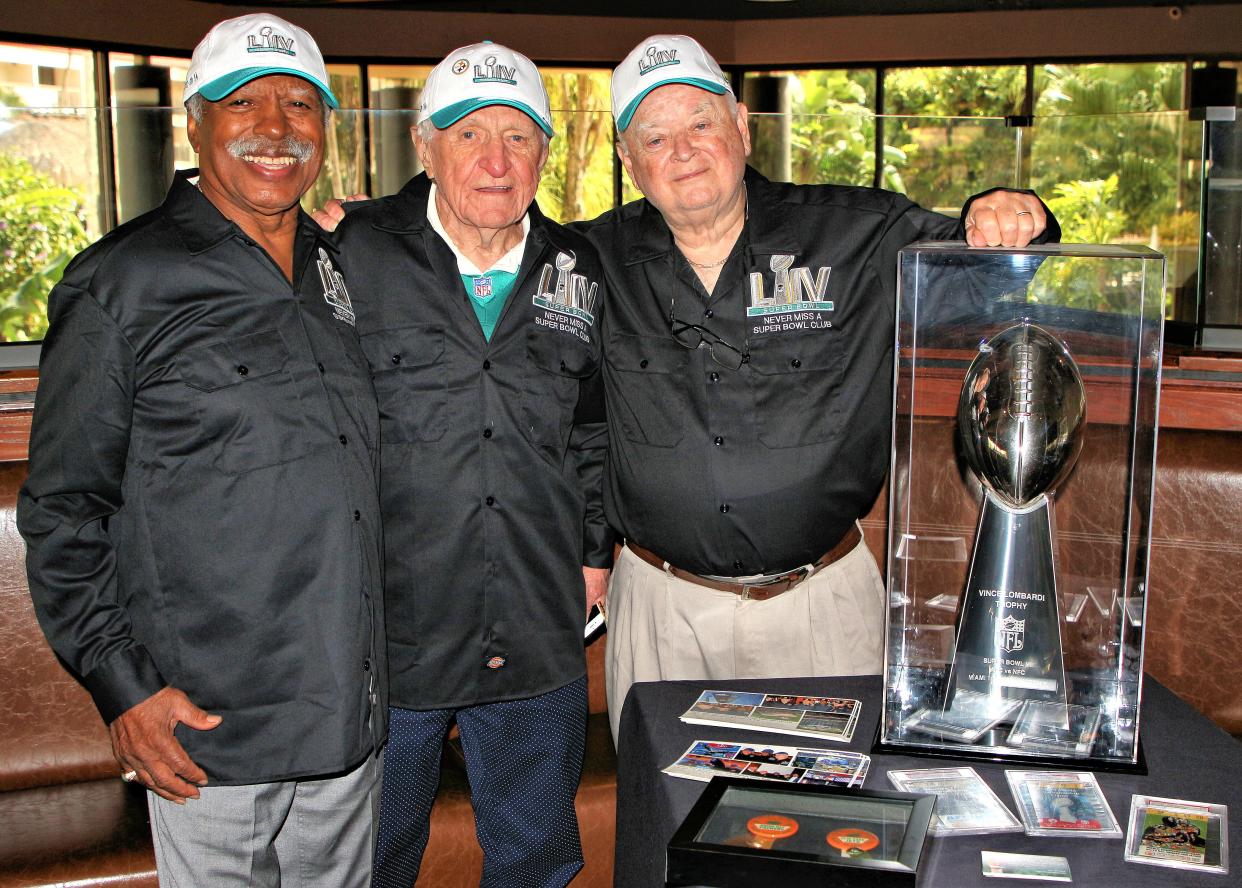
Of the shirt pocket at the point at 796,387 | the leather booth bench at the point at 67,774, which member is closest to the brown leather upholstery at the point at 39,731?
the leather booth bench at the point at 67,774

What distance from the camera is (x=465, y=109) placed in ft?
6.41

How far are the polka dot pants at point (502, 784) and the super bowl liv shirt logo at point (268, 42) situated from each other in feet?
3.66

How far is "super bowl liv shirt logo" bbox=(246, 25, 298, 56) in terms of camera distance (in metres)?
1.71

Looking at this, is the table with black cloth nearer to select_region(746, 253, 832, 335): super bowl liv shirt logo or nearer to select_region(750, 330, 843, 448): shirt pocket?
select_region(750, 330, 843, 448): shirt pocket

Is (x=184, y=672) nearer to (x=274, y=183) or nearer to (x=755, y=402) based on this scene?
(x=274, y=183)

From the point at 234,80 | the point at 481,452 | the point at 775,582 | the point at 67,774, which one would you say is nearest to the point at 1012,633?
the point at 775,582

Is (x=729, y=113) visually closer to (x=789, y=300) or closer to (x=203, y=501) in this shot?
(x=789, y=300)

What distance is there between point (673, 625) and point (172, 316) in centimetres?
105

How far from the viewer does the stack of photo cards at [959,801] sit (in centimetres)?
130

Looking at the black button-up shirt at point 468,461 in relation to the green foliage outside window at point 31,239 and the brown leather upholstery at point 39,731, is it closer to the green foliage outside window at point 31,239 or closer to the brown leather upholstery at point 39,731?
the brown leather upholstery at point 39,731

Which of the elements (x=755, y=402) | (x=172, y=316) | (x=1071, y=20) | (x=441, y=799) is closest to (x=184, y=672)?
(x=172, y=316)

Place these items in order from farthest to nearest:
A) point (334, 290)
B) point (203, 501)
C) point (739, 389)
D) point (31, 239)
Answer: point (31, 239) → point (739, 389) → point (334, 290) → point (203, 501)

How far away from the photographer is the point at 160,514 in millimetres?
1583

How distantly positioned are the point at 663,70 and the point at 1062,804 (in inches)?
53.7
